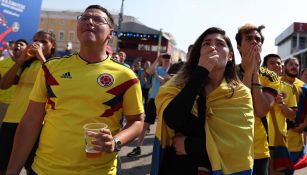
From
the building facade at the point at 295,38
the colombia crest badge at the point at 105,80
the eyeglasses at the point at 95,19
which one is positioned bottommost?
the colombia crest badge at the point at 105,80

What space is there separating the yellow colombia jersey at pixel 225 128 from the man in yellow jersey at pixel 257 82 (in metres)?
0.56

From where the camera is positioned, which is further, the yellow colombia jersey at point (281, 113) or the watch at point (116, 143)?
the yellow colombia jersey at point (281, 113)

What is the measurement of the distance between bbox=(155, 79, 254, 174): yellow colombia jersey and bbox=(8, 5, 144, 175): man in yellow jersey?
27cm

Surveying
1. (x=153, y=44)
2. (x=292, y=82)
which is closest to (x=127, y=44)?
(x=153, y=44)

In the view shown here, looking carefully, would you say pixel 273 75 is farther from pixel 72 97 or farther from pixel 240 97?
pixel 72 97

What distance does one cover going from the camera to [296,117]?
190 inches

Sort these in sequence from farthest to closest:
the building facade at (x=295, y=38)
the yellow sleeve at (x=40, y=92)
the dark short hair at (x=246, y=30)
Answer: the building facade at (x=295, y=38)
the dark short hair at (x=246, y=30)
the yellow sleeve at (x=40, y=92)

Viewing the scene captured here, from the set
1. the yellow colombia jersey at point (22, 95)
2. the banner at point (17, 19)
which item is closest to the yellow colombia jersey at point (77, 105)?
the yellow colombia jersey at point (22, 95)

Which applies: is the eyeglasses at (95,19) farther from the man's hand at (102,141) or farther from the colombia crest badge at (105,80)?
the man's hand at (102,141)

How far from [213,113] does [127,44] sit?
57829 millimetres

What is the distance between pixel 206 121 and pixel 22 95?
2276 millimetres

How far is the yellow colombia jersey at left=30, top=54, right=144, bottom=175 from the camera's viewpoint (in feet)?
7.83

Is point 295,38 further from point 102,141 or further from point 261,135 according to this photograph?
point 102,141

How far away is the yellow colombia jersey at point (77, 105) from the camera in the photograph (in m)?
2.39
